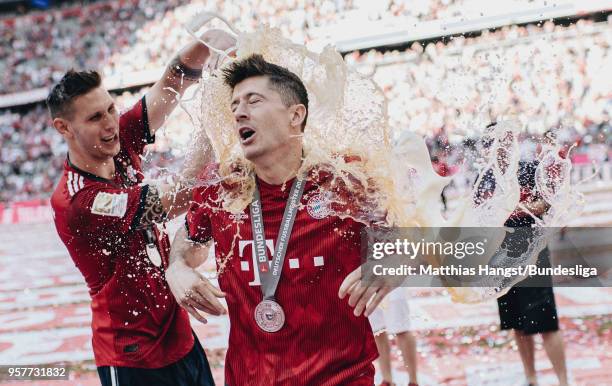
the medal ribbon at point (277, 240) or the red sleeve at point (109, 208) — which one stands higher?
the red sleeve at point (109, 208)

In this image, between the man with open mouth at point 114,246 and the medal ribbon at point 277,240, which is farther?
the man with open mouth at point 114,246

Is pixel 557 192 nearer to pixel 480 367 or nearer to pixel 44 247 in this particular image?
pixel 480 367

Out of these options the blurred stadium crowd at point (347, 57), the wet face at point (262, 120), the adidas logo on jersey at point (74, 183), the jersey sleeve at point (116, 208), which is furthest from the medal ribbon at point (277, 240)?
the blurred stadium crowd at point (347, 57)

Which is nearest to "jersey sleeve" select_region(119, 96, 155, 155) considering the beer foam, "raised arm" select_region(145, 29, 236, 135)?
"raised arm" select_region(145, 29, 236, 135)

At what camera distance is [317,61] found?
7.90 feet

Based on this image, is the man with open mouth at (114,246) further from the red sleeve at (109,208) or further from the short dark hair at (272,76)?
the short dark hair at (272,76)

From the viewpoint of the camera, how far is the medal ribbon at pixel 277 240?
212 centimetres

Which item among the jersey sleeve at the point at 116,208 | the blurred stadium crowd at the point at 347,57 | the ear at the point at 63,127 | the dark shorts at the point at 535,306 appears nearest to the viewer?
the jersey sleeve at the point at 116,208

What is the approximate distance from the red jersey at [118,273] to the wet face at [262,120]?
76 cm

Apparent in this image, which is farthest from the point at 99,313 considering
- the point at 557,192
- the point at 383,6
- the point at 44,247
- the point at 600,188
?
the point at 383,6

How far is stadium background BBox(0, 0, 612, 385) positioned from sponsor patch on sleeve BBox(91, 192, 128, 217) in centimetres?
22

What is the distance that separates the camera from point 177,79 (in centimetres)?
313

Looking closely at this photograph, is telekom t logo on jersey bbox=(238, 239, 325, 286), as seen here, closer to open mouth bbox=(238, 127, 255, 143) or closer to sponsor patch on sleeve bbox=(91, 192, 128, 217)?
open mouth bbox=(238, 127, 255, 143)

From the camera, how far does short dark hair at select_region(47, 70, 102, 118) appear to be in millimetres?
2920
